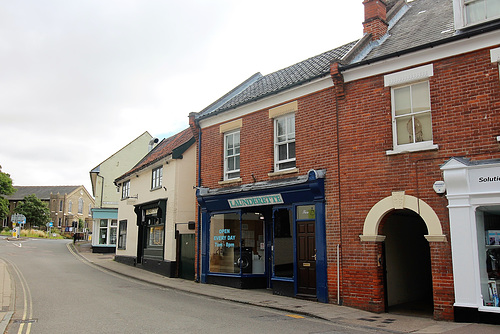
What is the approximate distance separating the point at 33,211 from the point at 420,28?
7037cm

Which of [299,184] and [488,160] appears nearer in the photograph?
[488,160]

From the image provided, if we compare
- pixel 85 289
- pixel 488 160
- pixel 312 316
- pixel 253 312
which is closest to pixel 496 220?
pixel 488 160

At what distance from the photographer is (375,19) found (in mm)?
12906

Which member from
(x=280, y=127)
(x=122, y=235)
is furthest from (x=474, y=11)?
(x=122, y=235)

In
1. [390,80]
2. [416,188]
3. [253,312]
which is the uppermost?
[390,80]

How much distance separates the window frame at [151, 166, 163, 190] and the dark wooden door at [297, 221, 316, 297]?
10.2 meters

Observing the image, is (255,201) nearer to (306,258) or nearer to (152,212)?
(306,258)

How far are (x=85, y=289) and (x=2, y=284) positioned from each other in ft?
10.6

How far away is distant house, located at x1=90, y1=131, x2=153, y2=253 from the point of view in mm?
33438

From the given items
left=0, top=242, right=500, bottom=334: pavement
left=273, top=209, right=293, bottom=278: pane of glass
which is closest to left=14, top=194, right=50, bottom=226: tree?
left=0, top=242, right=500, bottom=334: pavement

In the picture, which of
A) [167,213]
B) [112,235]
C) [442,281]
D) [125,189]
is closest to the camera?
[442,281]

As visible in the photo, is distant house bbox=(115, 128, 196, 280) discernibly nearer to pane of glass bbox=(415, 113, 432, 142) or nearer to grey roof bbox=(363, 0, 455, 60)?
grey roof bbox=(363, 0, 455, 60)

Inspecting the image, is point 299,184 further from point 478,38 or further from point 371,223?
point 478,38

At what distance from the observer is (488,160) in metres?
8.88
